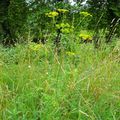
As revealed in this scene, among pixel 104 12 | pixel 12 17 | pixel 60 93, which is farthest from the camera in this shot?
pixel 104 12

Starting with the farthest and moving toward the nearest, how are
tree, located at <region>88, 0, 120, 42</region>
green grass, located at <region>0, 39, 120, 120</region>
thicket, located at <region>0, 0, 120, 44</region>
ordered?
tree, located at <region>88, 0, 120, 42</region>
thicket, located at <region>0, 0, 120, 44</region>
green grass, located at <region>0, 39, 120, 120</region>

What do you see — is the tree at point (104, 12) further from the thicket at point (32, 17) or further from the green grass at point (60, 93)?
the green grass at point (60, 93)

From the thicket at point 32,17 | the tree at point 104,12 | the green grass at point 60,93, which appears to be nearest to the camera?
the green grass at point 60,93

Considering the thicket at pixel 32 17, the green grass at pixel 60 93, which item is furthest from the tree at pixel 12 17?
the green grass at pixel 60 93

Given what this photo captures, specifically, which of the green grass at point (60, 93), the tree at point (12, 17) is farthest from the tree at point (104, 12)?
the green grass at point (60, 93)

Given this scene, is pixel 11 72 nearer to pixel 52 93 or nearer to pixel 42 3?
pixel 52 93

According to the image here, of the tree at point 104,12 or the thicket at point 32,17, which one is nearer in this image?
the thicket at point 32,17

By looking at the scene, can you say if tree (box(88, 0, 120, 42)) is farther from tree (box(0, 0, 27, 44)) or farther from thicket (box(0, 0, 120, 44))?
tree (box(0, 0, 27, 44))

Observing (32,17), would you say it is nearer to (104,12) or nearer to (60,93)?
(104,12)

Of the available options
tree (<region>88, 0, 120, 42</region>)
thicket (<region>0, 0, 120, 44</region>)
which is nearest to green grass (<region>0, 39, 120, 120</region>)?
thicket (<region>0, 0, 120, 44</region>)

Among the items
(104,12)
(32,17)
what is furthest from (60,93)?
(104,12)

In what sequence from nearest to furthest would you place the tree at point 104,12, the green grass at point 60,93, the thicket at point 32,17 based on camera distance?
the green grass at point 60,93 < the thicket at point 32,17 < the tree at point 104,12

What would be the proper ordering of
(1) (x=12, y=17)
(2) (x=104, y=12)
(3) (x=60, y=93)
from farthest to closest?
(2) (x=104, y=12) < (1) (x=12, y=17) < (3) (x=60, y=93)

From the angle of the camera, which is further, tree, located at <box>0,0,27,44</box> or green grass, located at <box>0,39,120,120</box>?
tree, located at <box>0,0,27,44</box>
